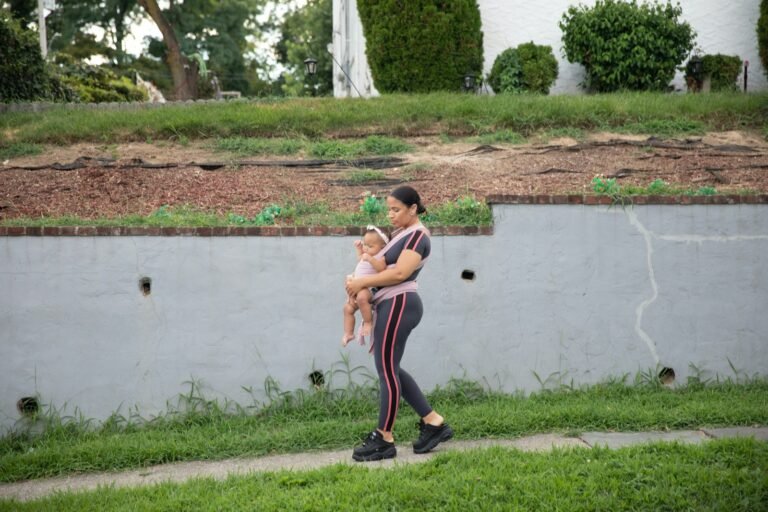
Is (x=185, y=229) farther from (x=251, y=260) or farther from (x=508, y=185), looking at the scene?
(x=508, y=185)

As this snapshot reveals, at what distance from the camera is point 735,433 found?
5.77 meters

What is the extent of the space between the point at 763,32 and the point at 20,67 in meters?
11.6

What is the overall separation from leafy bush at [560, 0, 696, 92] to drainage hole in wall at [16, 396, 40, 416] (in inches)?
373

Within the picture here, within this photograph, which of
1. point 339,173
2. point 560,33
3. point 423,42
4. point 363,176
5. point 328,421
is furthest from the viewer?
point 560,33

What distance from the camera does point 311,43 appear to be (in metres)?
38.0

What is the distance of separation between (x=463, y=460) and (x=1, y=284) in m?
3.99

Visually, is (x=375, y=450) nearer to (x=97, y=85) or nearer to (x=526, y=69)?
(x=526, y=69)

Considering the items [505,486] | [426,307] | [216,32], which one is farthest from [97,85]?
[216,32]

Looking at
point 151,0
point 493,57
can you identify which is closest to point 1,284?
point 493,57

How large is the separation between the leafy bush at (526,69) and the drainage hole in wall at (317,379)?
7.50 metres

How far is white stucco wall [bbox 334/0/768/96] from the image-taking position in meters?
14.0

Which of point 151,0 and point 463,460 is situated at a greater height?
point 151,0

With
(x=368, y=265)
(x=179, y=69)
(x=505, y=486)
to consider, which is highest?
(x=179, y=69)

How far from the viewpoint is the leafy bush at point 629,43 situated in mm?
12953
